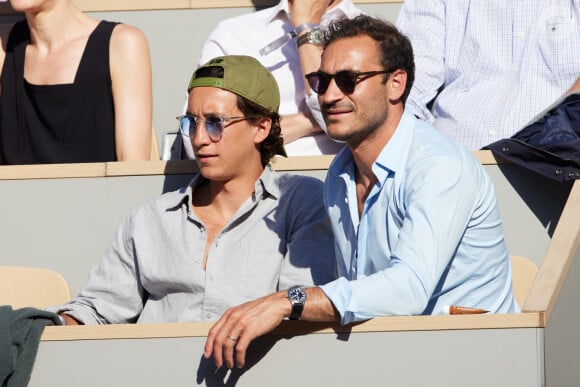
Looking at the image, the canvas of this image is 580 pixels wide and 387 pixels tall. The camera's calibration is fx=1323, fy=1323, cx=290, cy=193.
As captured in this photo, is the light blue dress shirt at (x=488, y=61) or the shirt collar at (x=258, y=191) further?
the light blue dress shirt at (x=488, y=61)

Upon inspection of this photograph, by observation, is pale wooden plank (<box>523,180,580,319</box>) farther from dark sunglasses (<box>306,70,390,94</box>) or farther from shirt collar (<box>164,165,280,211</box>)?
shirt collar (<box>164,165,280,211</box>)

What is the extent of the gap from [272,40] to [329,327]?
7.05 feet

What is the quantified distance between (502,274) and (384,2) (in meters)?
2.38

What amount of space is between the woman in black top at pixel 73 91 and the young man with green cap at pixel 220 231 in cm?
77

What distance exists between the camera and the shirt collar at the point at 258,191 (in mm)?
3963

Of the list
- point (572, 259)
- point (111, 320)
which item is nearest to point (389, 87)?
point (572, 259)

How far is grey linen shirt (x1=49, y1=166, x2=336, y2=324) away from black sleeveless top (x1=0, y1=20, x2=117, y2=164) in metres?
0.86

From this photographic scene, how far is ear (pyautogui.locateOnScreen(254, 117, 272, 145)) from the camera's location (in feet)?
13.4

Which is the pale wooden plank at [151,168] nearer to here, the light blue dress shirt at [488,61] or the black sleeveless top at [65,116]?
the black sleeveless top at [65,116]

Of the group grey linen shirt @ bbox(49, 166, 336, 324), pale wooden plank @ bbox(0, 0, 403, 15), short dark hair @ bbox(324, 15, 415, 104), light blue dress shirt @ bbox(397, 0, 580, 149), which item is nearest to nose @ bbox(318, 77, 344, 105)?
short dark hair @ bbox(324, 15, 415, 104)

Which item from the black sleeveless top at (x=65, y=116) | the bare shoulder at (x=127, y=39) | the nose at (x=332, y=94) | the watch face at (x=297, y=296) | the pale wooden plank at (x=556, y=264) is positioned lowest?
the black sleeveless top at (x=65, y=116)

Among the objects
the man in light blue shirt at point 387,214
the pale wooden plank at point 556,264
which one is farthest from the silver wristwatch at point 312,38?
the pale wooden plank at point 556,264

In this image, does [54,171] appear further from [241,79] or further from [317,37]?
[317,37]

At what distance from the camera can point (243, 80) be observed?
4016 millimetres
